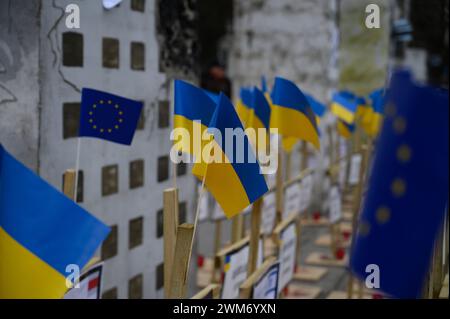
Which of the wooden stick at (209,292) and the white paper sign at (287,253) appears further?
the white paper sign at (287,253)

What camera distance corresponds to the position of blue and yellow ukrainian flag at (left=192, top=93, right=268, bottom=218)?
10.2 feet

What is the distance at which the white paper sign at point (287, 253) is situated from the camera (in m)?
4.89

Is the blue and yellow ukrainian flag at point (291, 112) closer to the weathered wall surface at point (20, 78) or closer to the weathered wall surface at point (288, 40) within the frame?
the weathered wall surface at point (20, 78)

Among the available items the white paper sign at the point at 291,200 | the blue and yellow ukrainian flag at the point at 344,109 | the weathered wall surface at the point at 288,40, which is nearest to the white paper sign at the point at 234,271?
the white paper sign at the point at 291,200

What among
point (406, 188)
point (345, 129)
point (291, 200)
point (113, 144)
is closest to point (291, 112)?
point (113, 144)

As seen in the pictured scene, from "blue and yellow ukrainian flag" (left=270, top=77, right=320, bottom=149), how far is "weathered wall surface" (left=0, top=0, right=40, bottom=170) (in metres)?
1.36

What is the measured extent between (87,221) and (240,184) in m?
0.68

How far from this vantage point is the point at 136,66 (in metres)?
4.89

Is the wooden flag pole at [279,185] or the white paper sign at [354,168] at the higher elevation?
the wooden flag pole at [279,185]

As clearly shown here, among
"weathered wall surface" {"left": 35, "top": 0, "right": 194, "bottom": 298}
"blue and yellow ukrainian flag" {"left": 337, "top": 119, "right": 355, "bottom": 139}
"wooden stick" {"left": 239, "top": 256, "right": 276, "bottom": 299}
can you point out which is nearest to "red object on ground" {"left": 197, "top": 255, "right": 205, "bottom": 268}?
"blue and yellow ukrainian flag" {"left": 337, "top": 119, "right": 355, "bottom": 139}

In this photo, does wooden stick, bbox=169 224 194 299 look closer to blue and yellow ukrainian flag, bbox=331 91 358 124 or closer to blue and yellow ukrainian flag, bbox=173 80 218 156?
blue and yellow ukrainian flag, bbox=173 80 218 156

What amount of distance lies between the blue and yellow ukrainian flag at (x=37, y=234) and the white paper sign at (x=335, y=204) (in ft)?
16.8

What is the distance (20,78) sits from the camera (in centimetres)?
384

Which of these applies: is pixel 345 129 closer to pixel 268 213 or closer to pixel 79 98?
pixel 268 213
